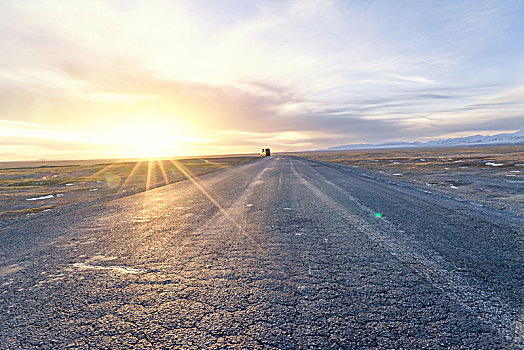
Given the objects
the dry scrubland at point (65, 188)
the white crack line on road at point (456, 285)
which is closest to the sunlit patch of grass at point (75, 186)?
the dry scrubland at point (65, 188)

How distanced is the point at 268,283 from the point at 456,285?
7.25ft

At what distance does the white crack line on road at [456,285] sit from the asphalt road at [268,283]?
0.05 ft

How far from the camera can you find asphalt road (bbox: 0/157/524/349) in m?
2.30

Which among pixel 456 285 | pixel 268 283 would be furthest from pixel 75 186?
pixel 456 285

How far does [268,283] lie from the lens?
3.25 meters

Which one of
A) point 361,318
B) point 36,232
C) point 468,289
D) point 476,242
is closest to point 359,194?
point 476,242

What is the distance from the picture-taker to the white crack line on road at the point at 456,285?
2326 millimetres

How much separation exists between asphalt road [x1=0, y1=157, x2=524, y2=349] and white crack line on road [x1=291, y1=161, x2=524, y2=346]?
2 cm

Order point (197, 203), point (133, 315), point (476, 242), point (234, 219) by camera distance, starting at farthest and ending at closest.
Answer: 1. point (197, 203)
2. point (234, 219)
3. point (476, 242)
4. point (133, 315)

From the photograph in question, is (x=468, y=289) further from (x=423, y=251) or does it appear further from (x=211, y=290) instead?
(x=211, y=290)

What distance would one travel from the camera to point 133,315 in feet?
8.68

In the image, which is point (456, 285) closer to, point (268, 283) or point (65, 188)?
point (268, 283)

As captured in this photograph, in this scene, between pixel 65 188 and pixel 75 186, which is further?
pixel 75 186

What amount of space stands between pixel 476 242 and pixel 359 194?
18.4 ft
